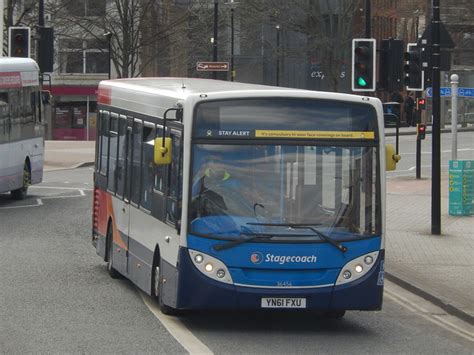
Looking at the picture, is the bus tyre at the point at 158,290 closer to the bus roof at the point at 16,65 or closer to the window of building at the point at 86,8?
the bus roof at the point at 16,65

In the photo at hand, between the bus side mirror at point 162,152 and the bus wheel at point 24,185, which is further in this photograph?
the bus wheel at point 24,185

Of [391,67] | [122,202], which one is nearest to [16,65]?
[391,67]

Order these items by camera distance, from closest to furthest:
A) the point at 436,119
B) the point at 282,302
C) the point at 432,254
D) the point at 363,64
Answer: the point at 282,302
the point at 432,254
the point at 436,119
the point at 363,64

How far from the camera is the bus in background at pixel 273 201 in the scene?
452 inches

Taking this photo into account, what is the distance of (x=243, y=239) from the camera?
11438mm

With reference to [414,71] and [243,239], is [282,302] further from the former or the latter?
[414,71]

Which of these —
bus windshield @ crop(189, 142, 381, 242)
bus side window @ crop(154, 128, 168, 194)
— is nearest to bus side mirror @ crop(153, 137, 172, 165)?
bus windshield @ crop(189, 142, 381, 242)

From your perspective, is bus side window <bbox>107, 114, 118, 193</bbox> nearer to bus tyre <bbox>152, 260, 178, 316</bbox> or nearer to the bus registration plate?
bus tyre <bbox>152, 260, 178, 316</bbox>

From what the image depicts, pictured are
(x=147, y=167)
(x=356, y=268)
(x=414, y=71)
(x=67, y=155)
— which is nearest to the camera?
(x=356, y=268)

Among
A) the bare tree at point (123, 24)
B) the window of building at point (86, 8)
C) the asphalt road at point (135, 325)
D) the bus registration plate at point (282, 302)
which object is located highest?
the window of building at point (86, 8)

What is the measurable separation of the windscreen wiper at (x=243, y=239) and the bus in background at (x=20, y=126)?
15234mm

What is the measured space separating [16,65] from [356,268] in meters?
16.5

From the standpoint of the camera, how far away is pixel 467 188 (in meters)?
24.3

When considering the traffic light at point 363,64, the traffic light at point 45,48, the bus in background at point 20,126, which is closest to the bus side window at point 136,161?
the traffic light at point 363,64
